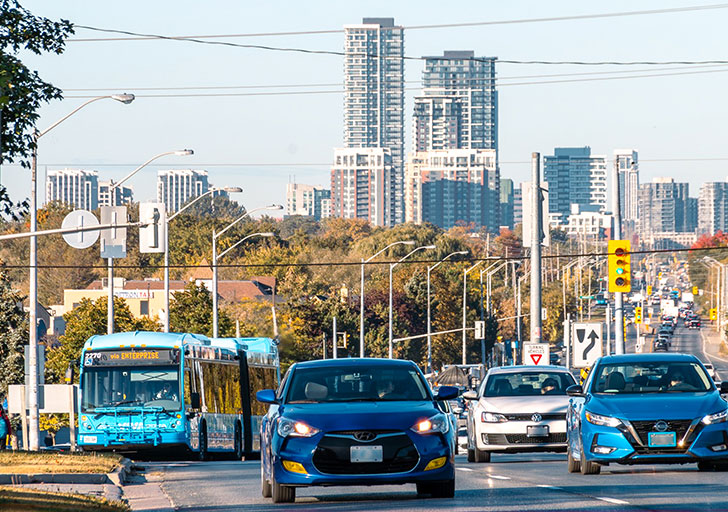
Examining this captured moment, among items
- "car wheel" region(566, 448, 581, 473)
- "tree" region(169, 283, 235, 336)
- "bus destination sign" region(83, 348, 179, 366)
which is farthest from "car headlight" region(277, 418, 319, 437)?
"tree" region(169, 283, 235, 336)

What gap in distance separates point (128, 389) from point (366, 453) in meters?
16.6

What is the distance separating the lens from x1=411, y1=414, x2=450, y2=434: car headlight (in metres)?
14.7

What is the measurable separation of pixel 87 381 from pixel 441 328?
265 ft

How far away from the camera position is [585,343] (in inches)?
1379

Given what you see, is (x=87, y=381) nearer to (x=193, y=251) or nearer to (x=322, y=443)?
(x=322, y=443)

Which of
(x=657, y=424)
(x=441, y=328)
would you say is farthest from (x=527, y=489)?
(x=441, y=328)

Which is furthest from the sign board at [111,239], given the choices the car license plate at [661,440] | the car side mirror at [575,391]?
the car license plate at [661,440]

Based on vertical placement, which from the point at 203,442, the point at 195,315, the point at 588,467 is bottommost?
the point at 203,442

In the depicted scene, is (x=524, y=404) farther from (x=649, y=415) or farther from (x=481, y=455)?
(x=649, y=415)

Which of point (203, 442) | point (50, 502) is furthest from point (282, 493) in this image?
point (203, 442)

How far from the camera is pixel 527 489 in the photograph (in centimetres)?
1705

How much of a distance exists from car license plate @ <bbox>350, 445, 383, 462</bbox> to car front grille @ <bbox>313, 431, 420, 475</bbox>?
33 millimetres

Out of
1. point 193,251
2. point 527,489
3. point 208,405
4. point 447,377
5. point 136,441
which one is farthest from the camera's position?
point 193,251

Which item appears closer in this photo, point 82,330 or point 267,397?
point 267,397
